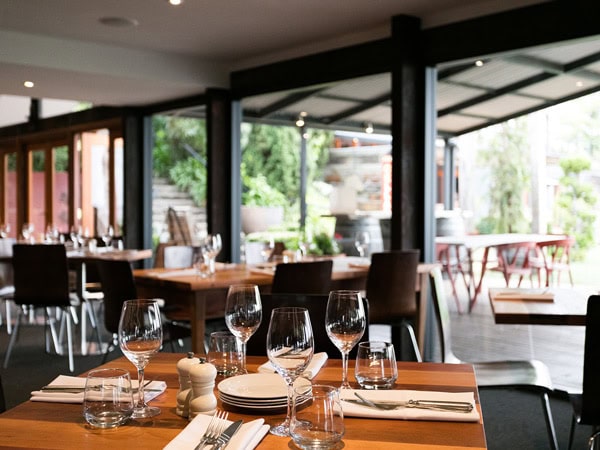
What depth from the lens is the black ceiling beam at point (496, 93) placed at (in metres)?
4.64

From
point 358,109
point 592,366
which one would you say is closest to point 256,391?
point 592,366

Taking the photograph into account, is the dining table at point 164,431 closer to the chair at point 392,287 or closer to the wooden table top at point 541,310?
the wooden table top at point 541,310

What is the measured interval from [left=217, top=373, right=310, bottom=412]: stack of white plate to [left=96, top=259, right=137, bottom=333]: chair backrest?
7.92 feet

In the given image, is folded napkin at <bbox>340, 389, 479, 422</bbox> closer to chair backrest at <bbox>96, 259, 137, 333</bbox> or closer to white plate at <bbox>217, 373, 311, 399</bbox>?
white plate at <bbox>217, 373, 311, 399</bbox>

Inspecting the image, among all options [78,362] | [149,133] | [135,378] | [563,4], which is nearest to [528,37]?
[563,4]

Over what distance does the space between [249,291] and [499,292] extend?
80.9 inches

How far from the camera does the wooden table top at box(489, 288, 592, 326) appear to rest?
9.41ft

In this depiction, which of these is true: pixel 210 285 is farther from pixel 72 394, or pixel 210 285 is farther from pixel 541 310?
pixel 72 394

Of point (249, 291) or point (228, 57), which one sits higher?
point (228, 57)

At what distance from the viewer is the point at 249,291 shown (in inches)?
70.8

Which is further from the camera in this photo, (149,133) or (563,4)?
(149,133)

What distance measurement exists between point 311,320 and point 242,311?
61cm

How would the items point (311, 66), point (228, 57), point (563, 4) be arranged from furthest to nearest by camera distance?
point (228, 57), point (311, 66), point (563, 4)

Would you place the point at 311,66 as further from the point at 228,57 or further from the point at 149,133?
the point at 149,133
